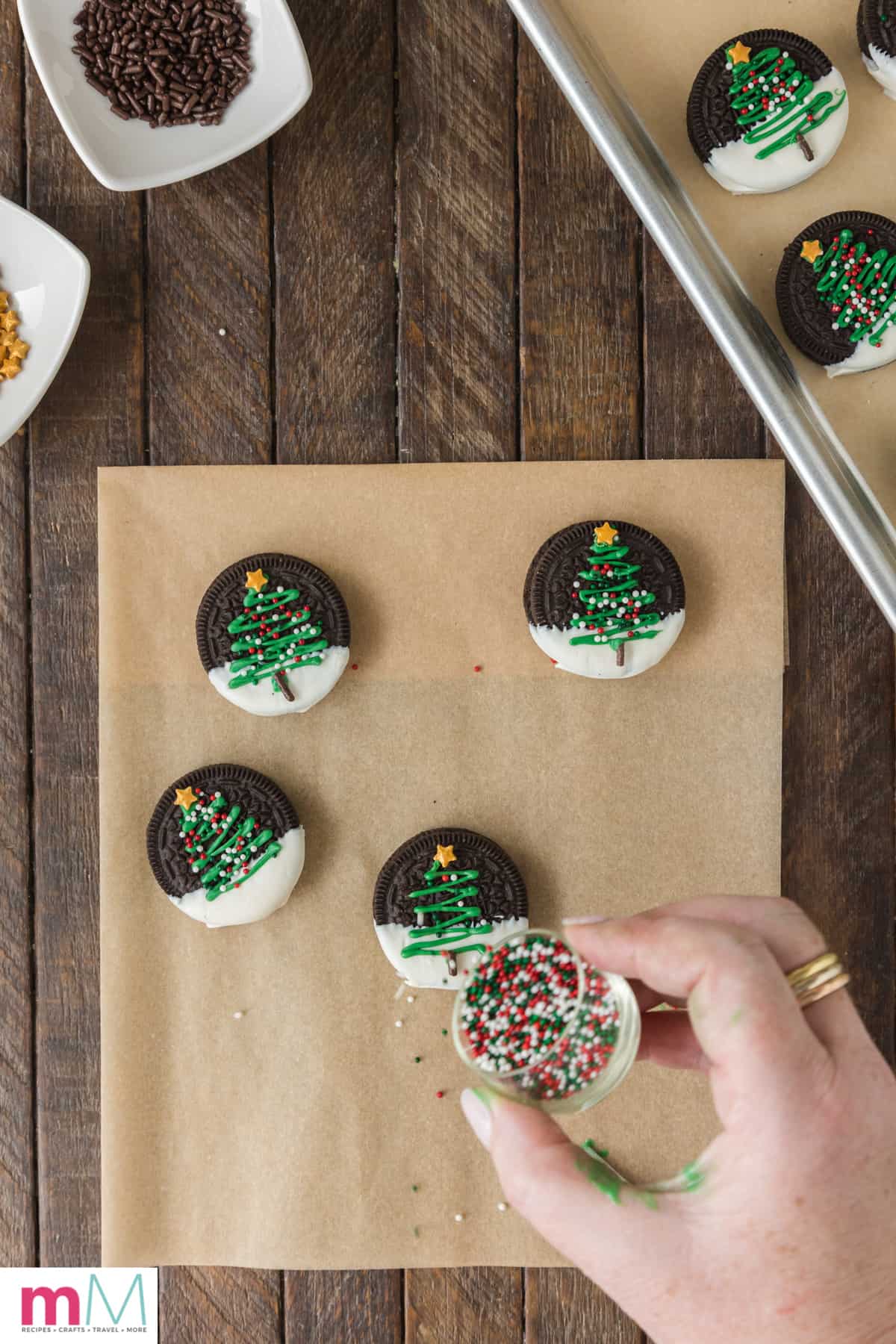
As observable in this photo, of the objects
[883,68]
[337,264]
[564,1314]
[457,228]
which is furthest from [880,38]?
[564,1314]

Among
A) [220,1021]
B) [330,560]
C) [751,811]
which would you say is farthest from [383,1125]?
[330,560]

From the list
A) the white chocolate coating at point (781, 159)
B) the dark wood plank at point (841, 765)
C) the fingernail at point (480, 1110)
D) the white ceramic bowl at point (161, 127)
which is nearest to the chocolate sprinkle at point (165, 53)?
the white ceramic bowl at point (161, 127)

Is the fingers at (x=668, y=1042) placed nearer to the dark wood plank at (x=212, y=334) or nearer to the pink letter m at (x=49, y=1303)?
the dark wood plank at (x=212, y=334)

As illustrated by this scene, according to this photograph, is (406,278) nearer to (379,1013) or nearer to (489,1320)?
(379,1013)

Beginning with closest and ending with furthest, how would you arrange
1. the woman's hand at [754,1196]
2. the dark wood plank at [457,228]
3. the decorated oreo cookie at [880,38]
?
1. the woman's hand at [754,1196]
2. the decorated oreo cookie at [880,38]
3. the dark wood plank at [457,228]

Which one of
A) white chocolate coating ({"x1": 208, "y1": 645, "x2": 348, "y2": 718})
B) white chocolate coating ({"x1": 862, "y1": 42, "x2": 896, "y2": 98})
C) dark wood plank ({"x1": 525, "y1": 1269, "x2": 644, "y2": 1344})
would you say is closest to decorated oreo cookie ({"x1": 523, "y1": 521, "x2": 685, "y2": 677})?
white chocolate coating ({"x1": 208, "y1": 645, "x2": 348, "y2": 718})

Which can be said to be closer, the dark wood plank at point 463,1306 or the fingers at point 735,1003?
the fingers at point 735,1003
